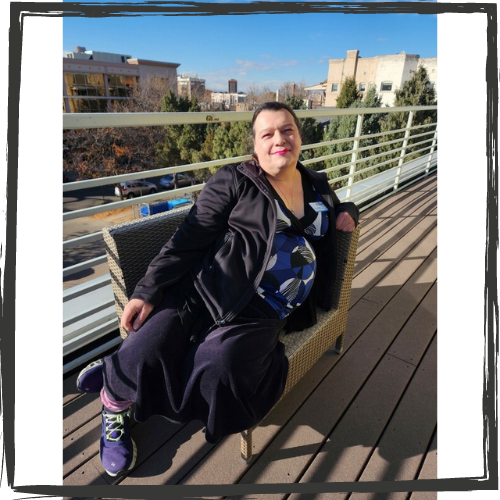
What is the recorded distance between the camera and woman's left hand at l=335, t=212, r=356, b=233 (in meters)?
1.47

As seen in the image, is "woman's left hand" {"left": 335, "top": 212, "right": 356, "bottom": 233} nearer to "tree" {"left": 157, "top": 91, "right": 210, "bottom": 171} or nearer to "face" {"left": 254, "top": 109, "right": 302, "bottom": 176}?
"face" {"left": 254, "top": 109, "right": 302, "bottom": 176}

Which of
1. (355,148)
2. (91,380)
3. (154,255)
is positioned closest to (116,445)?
(91,380)

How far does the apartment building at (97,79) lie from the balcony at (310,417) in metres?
34.0

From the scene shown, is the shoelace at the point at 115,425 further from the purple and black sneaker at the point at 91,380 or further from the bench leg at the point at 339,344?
the bench leg at the point at 339,344

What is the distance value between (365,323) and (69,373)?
68.0 inches

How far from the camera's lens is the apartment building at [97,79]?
1225 inches

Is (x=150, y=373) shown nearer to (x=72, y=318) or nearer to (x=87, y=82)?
(x=72, y=318)

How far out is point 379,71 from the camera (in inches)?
1320

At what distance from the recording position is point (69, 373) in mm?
1676

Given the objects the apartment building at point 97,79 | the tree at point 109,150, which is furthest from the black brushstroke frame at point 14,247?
the apartment building at point 97,79

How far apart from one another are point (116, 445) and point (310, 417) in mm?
826

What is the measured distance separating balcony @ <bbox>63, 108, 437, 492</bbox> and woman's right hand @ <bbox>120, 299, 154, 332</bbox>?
0.53 metres
